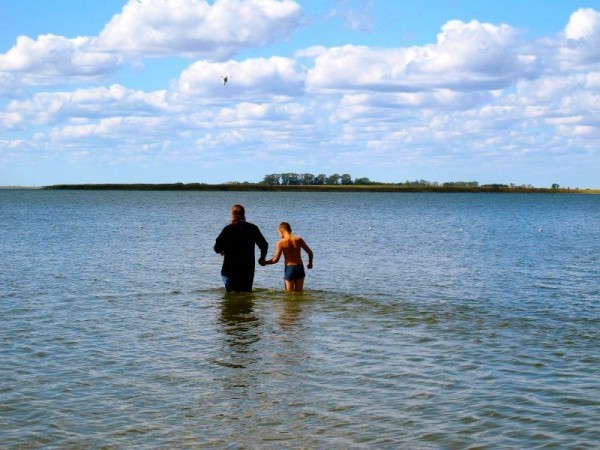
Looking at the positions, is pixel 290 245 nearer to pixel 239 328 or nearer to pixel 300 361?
pixel 239 328

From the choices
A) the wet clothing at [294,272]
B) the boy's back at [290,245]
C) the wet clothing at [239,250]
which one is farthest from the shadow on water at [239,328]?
the boy's back at [290,245]

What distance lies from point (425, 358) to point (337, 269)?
1457cm

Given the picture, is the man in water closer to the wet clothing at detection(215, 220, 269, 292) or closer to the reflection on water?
the wet clothing at detection(215, 220, 269, 292)

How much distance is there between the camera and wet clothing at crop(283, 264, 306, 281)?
18469 millimetres

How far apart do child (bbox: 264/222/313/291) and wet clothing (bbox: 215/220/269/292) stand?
0.49m

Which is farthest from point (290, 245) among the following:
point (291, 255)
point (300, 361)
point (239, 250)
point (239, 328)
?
point (300, 361)

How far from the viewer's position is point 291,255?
709 inches

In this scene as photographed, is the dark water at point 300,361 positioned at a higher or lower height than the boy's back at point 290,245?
Answer: lower

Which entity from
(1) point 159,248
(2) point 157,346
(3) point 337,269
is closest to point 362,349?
(2) point 157,346

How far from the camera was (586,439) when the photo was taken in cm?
823

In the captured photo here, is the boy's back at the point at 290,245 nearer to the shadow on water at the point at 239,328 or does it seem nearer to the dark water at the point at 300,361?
the dark water at the point at 300,361

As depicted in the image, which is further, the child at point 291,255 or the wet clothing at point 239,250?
the child at point 291,255

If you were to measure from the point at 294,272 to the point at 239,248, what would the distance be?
7.49ft

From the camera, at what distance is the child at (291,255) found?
17.7 m
